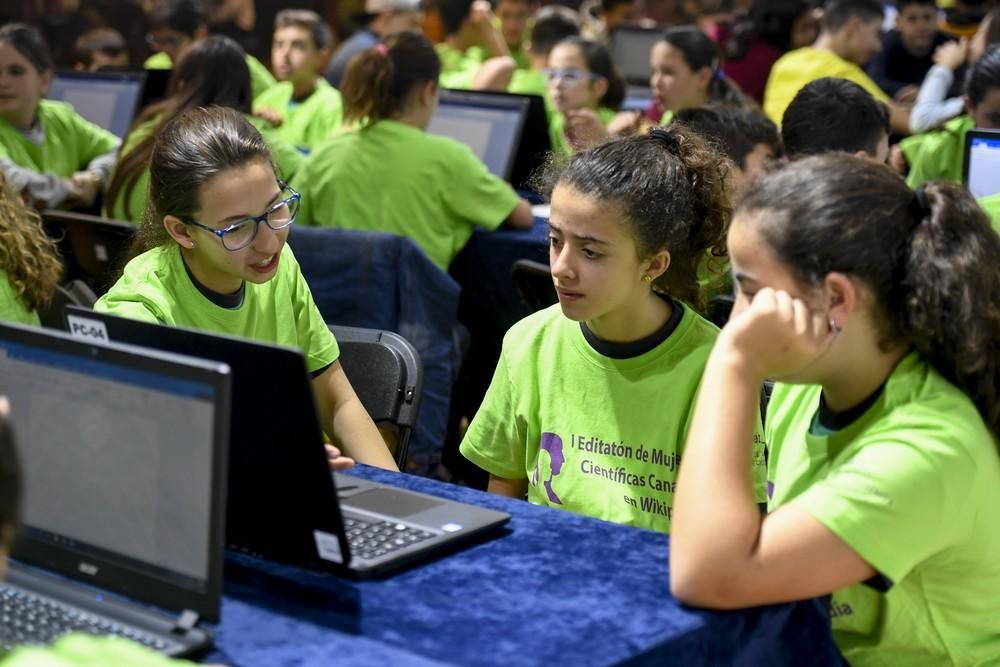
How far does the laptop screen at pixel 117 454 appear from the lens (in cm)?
128

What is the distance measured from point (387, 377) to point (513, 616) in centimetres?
109

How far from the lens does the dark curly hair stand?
2061 millimetres

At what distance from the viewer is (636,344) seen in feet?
6.64

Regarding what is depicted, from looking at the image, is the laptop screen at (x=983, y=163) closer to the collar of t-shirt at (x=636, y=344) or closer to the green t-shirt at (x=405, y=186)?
the green t-shirt at (x=405, y=186)

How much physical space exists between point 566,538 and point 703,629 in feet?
0.91

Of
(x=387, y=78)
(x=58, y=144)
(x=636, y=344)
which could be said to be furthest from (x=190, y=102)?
(x=636, y=344)

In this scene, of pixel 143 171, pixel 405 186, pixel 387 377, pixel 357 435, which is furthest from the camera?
pixel 405 186

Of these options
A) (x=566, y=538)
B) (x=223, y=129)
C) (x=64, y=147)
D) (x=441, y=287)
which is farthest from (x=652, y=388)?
(x=64, y=147)

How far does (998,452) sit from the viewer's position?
1519 mm

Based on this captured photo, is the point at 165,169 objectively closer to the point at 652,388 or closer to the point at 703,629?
the point at 652,388

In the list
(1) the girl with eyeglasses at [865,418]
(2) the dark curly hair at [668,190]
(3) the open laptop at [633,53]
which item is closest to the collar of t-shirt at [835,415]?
(1) the girl with eyeglasses at [865,418]

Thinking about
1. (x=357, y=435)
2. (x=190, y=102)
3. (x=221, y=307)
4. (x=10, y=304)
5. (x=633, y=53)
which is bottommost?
(x=357, y=435)

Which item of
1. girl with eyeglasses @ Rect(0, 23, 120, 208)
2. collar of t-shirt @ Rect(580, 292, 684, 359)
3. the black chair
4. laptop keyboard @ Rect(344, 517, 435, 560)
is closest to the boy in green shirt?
girl with eyeglasses @ Rect(0, 23, 120, 208)

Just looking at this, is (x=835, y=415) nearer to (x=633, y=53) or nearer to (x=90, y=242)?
(x=90, y=242)
